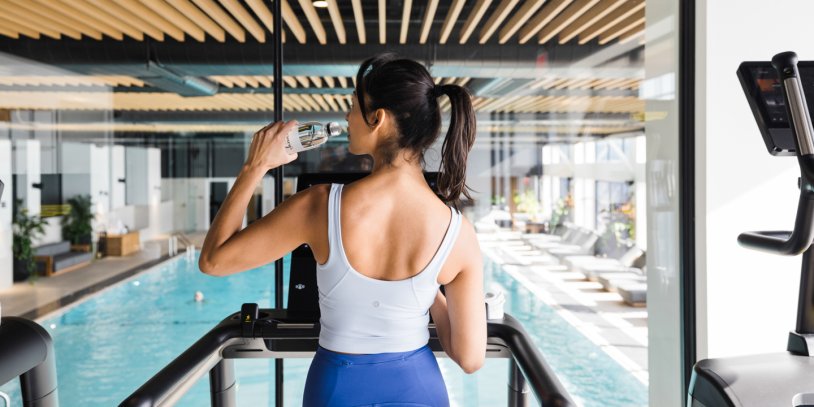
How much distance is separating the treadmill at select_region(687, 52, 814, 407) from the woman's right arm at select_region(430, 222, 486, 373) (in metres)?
0.82

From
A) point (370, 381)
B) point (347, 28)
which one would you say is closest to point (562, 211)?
point (347, 28)

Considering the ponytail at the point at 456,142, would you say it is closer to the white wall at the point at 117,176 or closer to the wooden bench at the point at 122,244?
the white wall at the point at 117,176

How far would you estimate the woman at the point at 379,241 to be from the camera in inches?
49.4

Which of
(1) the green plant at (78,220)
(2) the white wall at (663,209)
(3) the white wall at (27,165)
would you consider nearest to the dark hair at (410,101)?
(2) the white wall at (663,209)

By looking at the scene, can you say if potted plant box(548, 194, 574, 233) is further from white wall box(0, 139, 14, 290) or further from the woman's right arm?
white wall box(0, 139, 14, 290)

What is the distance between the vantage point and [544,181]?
4691 mm

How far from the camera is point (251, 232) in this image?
1252 millimetres

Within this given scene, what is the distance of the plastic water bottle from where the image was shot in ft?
4.46

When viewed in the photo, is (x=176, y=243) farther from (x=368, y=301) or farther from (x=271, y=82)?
(x=368, y=301)

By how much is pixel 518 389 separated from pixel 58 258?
4929 mm

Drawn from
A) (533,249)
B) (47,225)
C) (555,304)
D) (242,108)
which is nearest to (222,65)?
(242,108)

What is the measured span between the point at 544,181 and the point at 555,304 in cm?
112

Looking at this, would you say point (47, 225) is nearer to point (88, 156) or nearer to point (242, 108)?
point (88, 156)

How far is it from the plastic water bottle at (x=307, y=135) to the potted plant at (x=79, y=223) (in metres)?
4.85
